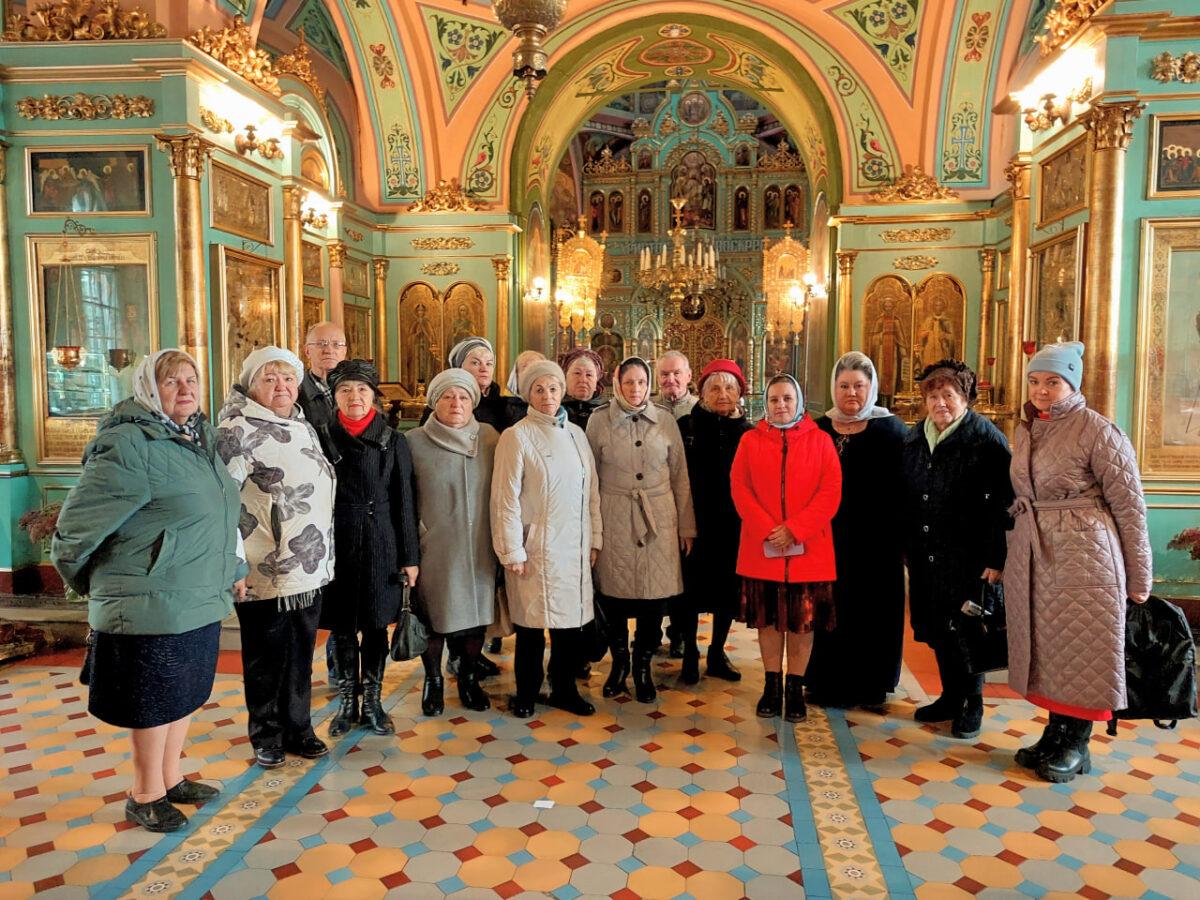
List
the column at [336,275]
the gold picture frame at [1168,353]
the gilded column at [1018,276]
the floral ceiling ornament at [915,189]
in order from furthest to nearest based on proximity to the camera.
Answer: the floral ceiling ornament at [915,189], the column at [336,275], the gilded column at [1018,276], the gold picture frame at [1168,353]

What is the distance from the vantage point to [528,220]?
13.1m

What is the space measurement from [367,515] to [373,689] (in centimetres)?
93

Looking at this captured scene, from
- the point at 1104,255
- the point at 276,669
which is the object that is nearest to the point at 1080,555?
the point at 1104,255

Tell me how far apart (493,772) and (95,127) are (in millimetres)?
5783

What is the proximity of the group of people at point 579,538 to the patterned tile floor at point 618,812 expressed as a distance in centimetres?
19

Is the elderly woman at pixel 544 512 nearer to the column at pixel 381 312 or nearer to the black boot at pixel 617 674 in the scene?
the black boot at pixel 617 674

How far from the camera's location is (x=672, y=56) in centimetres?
1283

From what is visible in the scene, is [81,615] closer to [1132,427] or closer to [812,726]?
[812,726]

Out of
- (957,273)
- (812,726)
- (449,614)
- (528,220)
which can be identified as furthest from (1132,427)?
(528,220)

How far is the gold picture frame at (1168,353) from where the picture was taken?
554 centimetres

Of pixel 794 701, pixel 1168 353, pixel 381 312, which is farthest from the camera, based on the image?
pixel 381 312

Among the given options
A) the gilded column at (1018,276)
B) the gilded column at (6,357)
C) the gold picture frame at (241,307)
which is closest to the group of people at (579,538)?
the gold picture frame at (241,307)

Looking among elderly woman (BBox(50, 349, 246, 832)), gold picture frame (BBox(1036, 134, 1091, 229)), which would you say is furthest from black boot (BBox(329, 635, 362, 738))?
gold picture frame (BBox(1036, 134, 1091, 229))

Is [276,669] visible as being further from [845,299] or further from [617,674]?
[845,299]
